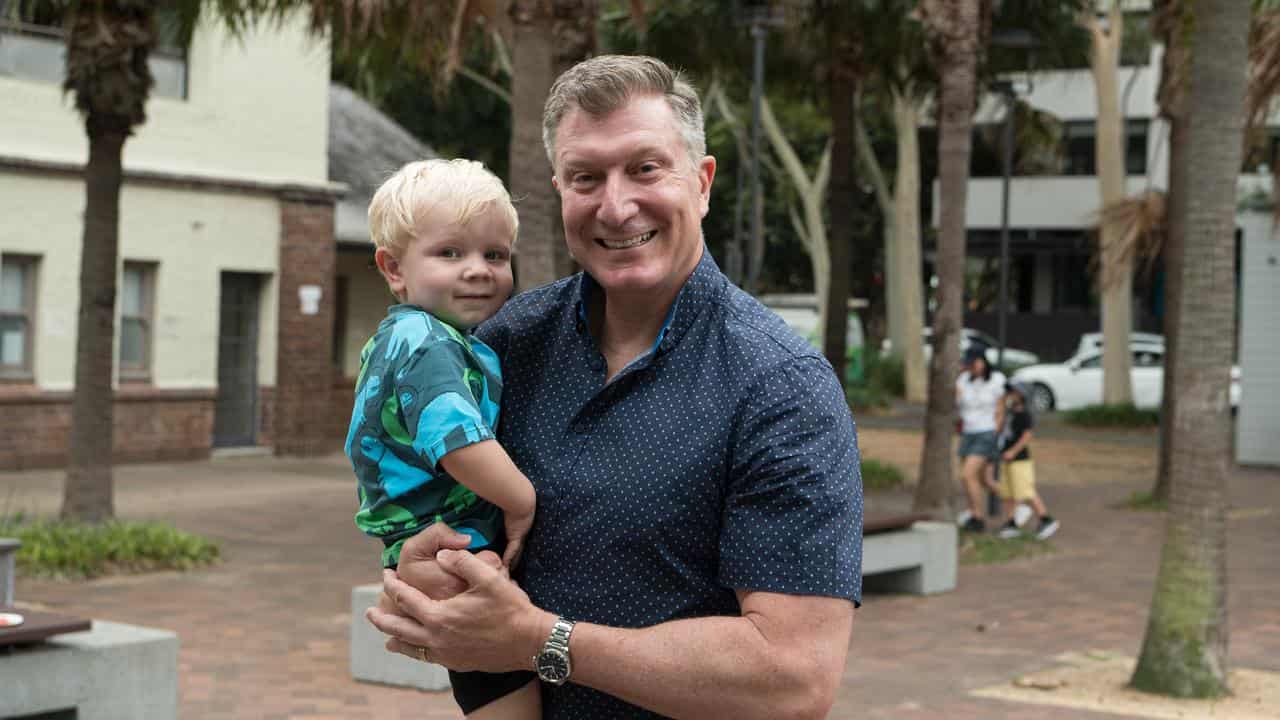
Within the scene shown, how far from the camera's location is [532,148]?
11.2 m

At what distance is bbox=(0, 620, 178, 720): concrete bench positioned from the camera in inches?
270

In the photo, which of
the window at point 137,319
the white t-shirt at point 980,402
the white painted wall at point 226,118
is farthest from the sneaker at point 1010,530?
the window at point 137,319

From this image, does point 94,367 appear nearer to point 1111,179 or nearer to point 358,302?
point 358,302

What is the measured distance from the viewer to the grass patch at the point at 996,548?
48.1 ft

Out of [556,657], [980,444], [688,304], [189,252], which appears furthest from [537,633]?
[189,252]

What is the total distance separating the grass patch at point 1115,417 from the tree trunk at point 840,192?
45.5ft

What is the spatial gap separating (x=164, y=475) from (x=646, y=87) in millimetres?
19729

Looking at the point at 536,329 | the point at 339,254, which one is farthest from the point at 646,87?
the point at 339,254

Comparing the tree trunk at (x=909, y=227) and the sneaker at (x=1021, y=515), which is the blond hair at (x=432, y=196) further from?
the tree trunk at (x=909, y=227)

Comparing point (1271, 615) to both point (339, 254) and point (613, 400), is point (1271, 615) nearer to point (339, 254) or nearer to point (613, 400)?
point (613, 400)

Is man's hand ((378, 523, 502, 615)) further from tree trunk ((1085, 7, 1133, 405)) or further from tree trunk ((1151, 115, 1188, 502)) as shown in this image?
tree trunk ((1085, 7, 1133, 405))

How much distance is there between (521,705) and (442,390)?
20.7 inches

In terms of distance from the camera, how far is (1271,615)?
1191 centimetres

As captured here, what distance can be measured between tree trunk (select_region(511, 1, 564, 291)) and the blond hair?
26.4 ft
